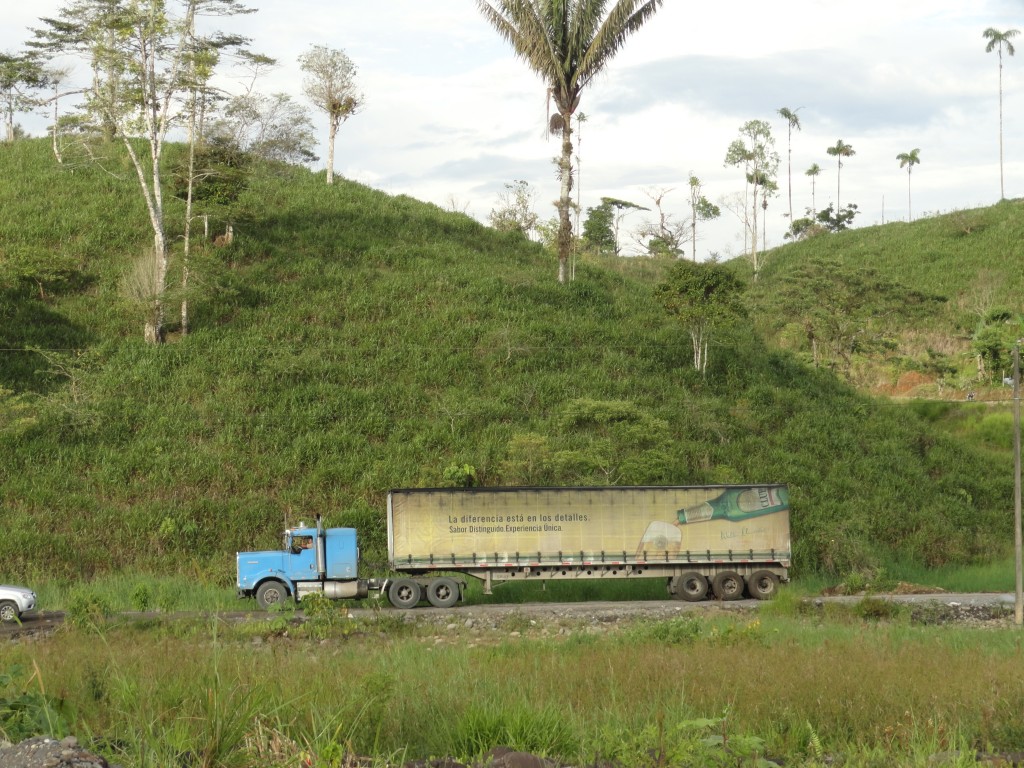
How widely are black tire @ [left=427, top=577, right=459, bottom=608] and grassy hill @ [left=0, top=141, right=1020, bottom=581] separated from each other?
4.89 meters

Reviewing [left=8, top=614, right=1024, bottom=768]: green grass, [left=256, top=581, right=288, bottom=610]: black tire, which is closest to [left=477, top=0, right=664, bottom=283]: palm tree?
[left=256, top=581, right=288, bottom=610]: black tire

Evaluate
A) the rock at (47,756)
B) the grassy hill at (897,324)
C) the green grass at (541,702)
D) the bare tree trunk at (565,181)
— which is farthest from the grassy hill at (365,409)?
the rock at (47,756)

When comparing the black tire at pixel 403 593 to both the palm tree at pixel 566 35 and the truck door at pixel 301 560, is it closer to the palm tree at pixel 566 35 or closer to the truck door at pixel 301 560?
the truck door at pixel 301 560

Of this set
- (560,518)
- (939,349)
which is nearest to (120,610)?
(560,518)

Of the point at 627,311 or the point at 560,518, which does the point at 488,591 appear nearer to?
the point at 560,518

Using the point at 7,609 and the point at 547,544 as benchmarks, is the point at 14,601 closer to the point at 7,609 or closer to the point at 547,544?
the point at 7,609

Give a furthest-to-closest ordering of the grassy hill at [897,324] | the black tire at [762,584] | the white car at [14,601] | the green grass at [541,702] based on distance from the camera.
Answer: the grassy hill at [897,324], the black tire at [762,584], the white car at [14,601], the green grass at [541,702]

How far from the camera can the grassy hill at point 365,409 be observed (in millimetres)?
33281

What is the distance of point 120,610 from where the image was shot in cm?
2530

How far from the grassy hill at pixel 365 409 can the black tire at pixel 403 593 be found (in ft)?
15.6

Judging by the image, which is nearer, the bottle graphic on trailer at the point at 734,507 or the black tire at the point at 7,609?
the black tire at the point at 7,609

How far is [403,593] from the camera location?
26969 mm

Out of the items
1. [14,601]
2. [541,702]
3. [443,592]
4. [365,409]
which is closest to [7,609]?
[14,601]

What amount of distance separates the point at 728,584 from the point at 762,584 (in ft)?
3.46
